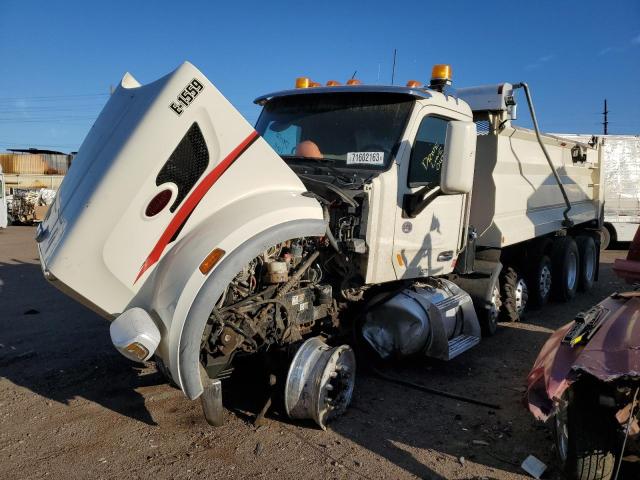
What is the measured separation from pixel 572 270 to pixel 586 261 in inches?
35.9

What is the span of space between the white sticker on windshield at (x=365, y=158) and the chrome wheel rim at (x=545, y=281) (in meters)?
4.48

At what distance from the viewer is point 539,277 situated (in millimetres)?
8078

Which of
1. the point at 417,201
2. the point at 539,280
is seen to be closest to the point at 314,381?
the point at 417,201

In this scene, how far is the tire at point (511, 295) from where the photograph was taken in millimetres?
7297

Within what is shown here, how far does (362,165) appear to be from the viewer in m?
4.79

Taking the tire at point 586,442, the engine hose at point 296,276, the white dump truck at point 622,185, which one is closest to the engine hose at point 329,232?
the engine hose at point 296,276

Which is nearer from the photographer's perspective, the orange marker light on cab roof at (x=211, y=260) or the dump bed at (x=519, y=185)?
the orange marker light on cab roof at (x=211, y=260)

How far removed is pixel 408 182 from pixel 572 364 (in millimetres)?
2132

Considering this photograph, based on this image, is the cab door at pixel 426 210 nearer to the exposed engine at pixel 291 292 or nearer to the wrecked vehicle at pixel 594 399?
the exposed engine at pixel 291 292

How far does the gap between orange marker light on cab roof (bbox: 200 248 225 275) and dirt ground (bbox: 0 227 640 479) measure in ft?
4.24

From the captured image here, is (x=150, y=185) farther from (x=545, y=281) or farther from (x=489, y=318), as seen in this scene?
(x=545, y=281)

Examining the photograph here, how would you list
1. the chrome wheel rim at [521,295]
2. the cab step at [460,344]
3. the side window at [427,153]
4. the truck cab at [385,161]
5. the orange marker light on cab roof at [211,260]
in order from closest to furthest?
the orange marker light on cab roof at [211,260] → the truck cab at [385,161] → the side window at [427,153] → the cab step at [460,344] → the chrome wheel rim at [521,295]

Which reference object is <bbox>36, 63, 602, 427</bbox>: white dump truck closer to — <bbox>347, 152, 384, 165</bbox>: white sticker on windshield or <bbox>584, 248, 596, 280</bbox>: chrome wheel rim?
<bbox>347, 152, 384, 165</bbox>: white sticker on windshield

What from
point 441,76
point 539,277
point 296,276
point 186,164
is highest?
point 441,76
